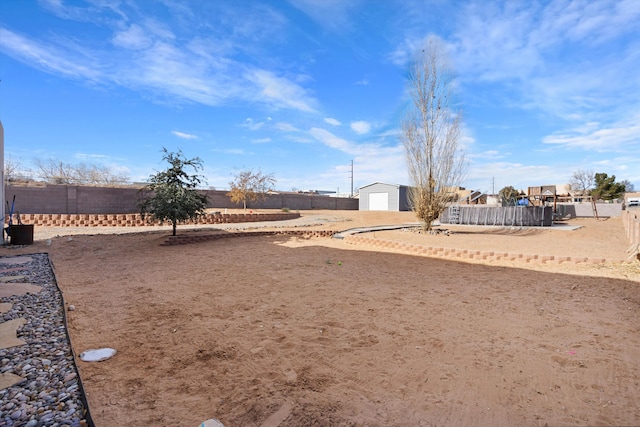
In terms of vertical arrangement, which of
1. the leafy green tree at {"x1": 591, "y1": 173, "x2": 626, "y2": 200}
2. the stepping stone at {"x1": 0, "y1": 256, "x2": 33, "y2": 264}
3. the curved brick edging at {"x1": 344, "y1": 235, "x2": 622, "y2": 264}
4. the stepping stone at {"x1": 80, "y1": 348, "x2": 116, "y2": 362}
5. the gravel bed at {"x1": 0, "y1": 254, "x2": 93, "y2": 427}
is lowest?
the stepping stone at {"x1": 80, "y1": 348, "x2": 116, "y2": 362}

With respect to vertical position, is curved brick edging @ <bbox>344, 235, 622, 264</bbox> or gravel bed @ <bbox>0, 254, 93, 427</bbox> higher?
curved brick edging @ <bbox>344, 235, 622, 264</bbox>

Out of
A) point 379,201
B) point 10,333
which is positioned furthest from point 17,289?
point 379,201

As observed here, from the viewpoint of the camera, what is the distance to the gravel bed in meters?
2.00

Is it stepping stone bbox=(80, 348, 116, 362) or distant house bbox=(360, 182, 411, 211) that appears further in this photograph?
distant house bbox=(360, 182, 411, 211)

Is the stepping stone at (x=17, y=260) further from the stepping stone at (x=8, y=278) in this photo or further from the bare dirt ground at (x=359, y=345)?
the stepping stone at (x=8, y=278)

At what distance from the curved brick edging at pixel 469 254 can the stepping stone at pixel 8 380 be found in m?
8.42

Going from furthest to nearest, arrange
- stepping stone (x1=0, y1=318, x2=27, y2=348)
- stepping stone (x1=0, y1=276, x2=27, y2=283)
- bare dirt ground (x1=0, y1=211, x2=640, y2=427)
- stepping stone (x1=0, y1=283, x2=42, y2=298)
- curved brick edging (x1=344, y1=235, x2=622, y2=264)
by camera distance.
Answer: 1. curved brick edging (x1=344, y1=235, x2=622, y2=264)
2. stepping stone (x1=0, y1=276, x2=27, y2=283)
3. stepping stone (x1=0, y1=283, x2=42, y2=298)
4. stepping stone (x1=0, y1=318, x2=27, y2=348)
5. bare dirt ground (x1=0, y1=211, x2=640, y2=427)

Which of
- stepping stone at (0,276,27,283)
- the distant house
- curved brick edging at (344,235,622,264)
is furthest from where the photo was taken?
the distant house

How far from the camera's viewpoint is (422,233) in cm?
1270

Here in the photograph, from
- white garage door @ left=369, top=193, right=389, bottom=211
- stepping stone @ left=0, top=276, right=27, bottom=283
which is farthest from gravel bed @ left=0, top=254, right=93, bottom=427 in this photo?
white garage door @ left=369, top=193, right=389, bottom=211

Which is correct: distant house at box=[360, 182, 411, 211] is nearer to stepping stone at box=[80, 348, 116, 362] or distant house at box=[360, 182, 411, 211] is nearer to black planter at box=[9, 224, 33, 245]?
black planter at box=[9, 224, 33, 245]

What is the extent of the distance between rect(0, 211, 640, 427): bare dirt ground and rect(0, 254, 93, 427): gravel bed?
0.38 ft

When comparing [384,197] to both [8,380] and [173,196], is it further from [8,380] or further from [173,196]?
[8,380]

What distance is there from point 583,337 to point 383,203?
30794mm
